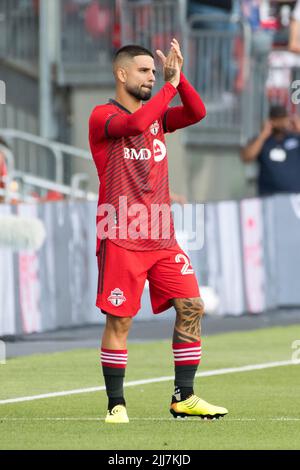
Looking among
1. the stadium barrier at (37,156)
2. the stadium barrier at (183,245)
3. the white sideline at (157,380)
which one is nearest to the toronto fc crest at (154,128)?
the white sideline at (157,380)

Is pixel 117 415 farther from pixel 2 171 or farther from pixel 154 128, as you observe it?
pixel 2 171

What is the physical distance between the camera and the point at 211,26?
73.9 ft

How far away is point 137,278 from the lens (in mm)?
9961

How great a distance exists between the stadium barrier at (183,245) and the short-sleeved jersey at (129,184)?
6264mm

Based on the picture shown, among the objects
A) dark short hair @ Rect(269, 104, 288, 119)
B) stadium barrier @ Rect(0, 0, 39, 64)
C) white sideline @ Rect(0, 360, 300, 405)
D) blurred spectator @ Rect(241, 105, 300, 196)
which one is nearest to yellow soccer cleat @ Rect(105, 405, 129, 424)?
white sideline @ Rect(0, 360, 300, 405)

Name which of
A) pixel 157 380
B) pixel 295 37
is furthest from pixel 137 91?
pixel 295 37

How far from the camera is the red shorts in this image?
391 inches

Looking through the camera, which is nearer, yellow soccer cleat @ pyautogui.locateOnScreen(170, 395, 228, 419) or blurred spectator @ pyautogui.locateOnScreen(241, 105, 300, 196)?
yellow soccer cleat @ pyautogui.locateOnScreen(170, 395, 228, 419)

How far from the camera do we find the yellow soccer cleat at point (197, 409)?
10.0 m

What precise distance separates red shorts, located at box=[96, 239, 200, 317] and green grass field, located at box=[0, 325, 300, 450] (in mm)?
700

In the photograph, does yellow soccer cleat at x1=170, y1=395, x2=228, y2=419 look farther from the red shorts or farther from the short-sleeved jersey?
the short-sleeved jersey

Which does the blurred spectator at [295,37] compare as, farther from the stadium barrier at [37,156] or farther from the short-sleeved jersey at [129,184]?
the short-sleeved jersey at [129,184]
